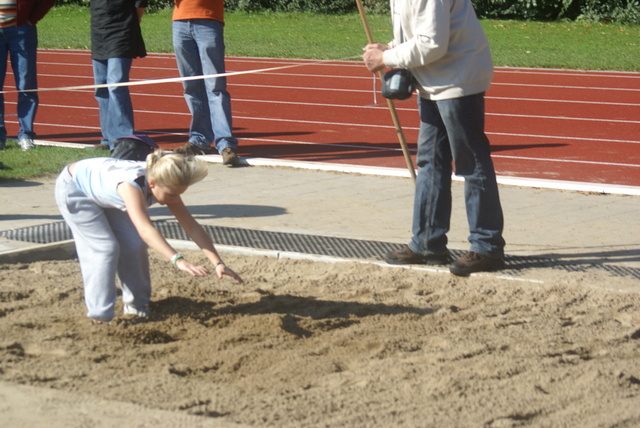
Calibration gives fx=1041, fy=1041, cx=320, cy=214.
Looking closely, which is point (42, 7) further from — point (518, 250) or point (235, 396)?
point (235, 396)

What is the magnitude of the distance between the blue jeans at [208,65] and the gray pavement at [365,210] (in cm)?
68

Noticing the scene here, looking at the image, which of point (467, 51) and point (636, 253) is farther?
point (636, 253)

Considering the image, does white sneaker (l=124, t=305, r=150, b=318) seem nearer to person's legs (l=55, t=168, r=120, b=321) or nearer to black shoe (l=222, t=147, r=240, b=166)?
person's legs (l=55, t=168, r=120, b=321)

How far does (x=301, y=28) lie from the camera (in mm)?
27672

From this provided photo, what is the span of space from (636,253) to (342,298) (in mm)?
2029

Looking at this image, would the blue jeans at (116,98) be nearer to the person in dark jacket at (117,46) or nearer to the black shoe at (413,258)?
the person in dark jacket at (117,46)

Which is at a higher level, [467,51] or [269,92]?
[467,51]

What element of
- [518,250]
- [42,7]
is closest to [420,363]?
[518,250]

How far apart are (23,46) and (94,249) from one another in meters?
5.77

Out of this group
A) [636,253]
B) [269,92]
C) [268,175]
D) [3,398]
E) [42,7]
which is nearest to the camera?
[3,398]

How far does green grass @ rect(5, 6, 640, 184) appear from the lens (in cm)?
2064

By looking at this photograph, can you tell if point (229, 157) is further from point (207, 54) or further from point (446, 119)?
point (446, 119)

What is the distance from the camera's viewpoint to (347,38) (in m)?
25.1

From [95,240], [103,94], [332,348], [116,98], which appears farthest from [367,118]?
[332,348]
